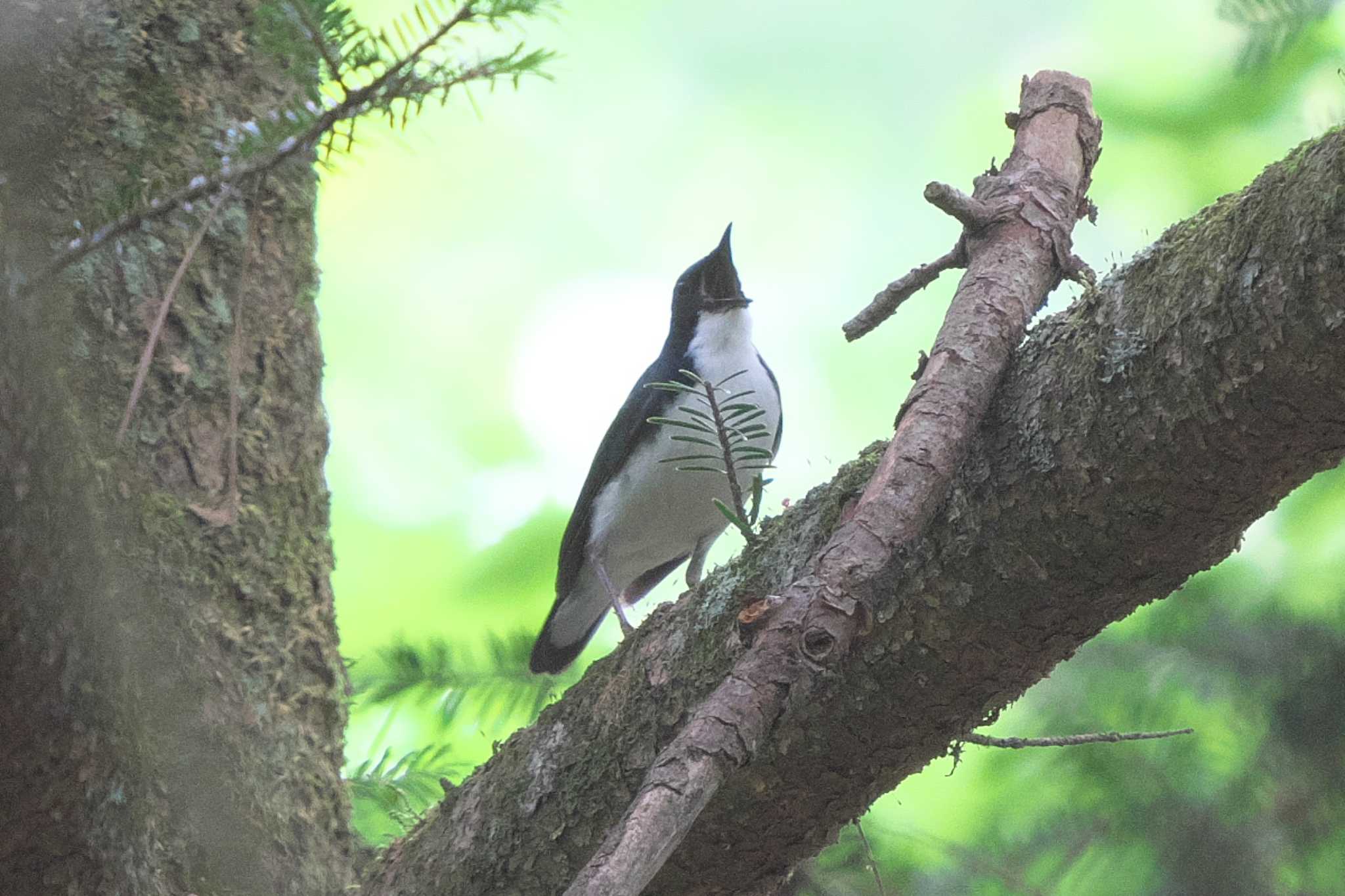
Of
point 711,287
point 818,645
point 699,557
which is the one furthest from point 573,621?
point 818,645

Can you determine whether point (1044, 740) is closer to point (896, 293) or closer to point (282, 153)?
point (896, 293)

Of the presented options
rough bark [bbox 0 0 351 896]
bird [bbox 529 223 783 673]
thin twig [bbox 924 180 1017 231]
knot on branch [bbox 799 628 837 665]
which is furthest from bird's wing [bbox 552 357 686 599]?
knot on branch [bbox 799 628 837 665]

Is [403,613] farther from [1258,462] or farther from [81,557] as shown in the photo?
[1258,462]

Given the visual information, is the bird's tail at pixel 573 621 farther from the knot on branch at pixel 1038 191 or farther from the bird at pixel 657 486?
the knot on branch at pixel 1038 191

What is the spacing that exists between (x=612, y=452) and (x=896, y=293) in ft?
7.00

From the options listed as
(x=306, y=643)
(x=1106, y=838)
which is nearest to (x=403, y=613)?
(x=306, y=643)

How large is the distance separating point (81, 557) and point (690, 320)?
9.51ft

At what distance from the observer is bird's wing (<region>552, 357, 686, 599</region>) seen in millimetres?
3623

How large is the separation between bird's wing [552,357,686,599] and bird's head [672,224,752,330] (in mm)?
186

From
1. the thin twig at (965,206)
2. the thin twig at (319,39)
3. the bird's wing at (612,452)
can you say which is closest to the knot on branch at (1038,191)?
the thin twig at (965,206)

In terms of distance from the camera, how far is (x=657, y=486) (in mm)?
3615

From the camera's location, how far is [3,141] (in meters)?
1.42

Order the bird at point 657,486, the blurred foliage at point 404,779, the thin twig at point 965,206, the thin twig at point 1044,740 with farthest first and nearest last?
the bird at point 657,486
the blurred foliage at point 404,779
the thin twig at point 1044,740
the thin twig at point 965,206

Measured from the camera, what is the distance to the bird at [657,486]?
362cm
